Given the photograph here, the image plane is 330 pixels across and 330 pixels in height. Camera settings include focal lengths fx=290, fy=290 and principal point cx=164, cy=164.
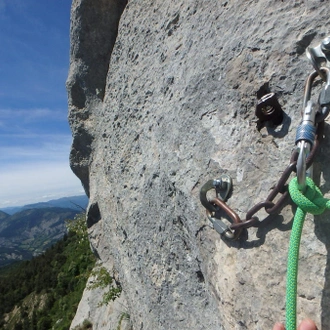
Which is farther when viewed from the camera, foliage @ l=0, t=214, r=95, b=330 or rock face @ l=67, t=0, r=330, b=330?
foliage @ l=0, t=214, r=95, b=330

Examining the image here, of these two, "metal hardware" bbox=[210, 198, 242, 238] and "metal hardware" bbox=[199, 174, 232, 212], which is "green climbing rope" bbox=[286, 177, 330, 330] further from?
"metal hardware" bbox=[199, 174, 232, 212]

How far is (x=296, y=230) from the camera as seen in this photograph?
1.65 meters

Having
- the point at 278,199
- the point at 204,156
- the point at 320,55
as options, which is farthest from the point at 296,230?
the point at 204,156

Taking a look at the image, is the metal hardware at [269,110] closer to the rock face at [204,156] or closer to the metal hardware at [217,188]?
the rock face at [204,156]

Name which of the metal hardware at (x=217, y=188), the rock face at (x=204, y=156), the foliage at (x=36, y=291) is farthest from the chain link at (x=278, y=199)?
the foliage at (x=36, y=291)

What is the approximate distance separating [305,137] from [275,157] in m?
0.55

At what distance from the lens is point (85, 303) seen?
9750mm

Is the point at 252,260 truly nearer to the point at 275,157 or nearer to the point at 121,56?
the point at 275,157

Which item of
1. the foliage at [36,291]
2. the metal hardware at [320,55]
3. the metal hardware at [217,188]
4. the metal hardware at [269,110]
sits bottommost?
the foliage at [36,291]

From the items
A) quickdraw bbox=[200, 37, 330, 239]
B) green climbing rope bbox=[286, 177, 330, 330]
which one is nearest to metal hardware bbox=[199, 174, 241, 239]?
quickdraw bbox=[200, 37, 330, 239]

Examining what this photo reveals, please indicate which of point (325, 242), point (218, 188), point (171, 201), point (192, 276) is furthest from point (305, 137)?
point (192, 276)

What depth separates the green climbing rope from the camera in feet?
5.16

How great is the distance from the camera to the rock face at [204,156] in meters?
2.09

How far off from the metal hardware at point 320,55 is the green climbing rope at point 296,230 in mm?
771
